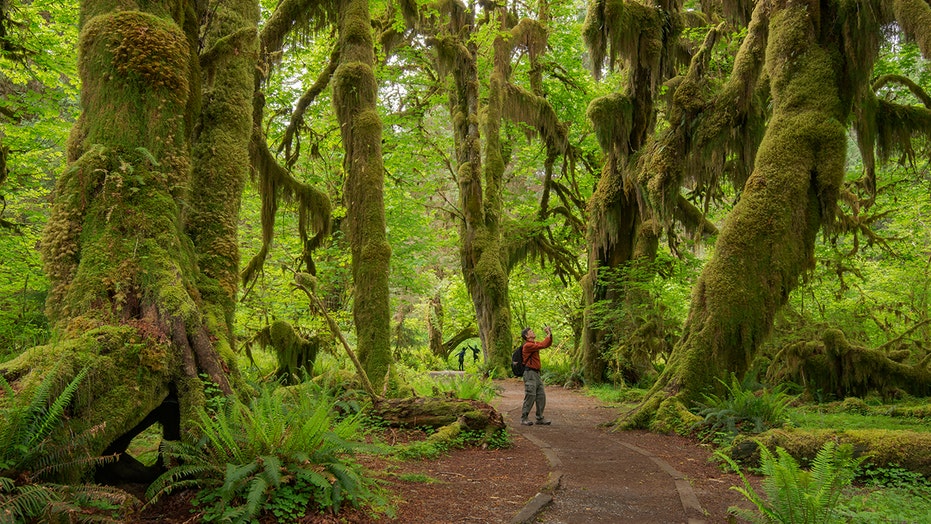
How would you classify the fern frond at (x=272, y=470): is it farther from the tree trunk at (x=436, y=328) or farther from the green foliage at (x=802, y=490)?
the tree trunk at (x=436, y=328)

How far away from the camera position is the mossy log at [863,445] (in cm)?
601

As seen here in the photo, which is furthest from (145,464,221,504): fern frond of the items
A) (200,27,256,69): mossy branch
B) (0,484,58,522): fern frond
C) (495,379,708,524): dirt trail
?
(200,27,256,69): mossy branch

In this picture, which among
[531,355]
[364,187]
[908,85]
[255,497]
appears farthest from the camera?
[908,85]

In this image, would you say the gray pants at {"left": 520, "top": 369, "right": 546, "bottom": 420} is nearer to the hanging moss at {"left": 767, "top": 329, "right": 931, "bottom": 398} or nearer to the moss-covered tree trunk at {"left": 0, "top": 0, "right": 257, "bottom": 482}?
the moss-covered tree trunk at {"left": 0, "top": 0, "right": 257, "bottom": 482}

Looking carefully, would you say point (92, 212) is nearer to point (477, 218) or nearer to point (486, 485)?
point (486, 485)

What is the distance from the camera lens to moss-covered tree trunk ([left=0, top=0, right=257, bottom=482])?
3.76 m

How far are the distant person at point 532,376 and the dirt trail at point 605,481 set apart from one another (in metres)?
0.24

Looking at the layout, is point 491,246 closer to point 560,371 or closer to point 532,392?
point 560,371

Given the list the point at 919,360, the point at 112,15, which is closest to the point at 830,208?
the point at 919,360

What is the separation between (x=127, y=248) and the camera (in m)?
4.37

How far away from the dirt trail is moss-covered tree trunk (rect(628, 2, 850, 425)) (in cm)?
151

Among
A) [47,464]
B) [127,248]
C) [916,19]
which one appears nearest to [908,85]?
[916,19]

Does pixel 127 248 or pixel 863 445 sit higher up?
pixel 127 248

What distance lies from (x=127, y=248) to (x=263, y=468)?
2.08m
